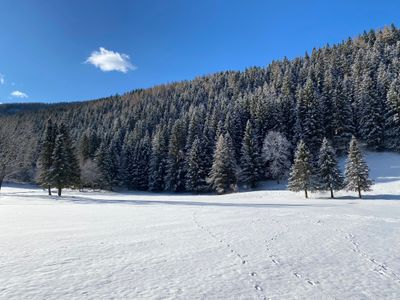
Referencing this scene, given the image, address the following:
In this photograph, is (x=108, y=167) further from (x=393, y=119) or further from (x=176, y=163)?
(x=393, y=119)

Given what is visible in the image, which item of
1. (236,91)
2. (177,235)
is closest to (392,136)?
(236,91)

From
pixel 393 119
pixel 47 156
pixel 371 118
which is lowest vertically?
pixel 47 156

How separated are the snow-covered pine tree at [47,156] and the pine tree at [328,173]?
39457 mm

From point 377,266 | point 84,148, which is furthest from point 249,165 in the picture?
point 377,266

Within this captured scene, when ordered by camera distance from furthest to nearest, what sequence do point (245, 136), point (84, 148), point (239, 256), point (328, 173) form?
point (84, 148)
point (245, 136)
point (328, 173)
point (239, 256)

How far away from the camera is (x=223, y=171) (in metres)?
61.6

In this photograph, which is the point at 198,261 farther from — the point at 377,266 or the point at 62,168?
the point at 62,168

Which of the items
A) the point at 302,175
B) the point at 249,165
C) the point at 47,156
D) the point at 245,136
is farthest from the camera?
the point at 245,136

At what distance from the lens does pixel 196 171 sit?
67562 mm

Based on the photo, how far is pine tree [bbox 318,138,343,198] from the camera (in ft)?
158

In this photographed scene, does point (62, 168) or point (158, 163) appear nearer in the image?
point (62, 168)

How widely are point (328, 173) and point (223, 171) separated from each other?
1938 centimetres

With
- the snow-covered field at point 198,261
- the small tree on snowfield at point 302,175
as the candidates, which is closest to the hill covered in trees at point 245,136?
the small tree on snowfield at point 302,175

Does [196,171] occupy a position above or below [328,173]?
above
